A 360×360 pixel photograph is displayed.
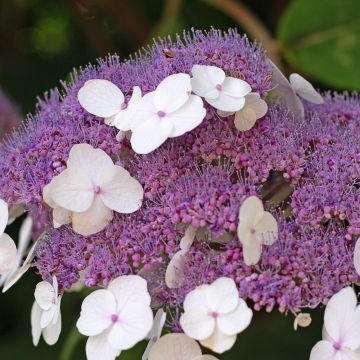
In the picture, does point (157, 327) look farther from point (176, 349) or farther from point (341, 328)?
point (341, 328)

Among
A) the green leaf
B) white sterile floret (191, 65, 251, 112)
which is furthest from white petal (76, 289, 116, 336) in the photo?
the green leaf

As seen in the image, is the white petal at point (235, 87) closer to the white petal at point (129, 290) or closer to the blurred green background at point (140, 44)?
the white petal at point (129, 290)

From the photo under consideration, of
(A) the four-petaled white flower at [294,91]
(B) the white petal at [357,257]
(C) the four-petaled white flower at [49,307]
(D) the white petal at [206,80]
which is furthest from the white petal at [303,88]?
(C) the four-petaled white flower at [49,307]

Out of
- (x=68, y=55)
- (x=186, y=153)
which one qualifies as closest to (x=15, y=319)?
(x=68, y=55)

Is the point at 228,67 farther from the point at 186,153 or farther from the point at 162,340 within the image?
the point at 162,340

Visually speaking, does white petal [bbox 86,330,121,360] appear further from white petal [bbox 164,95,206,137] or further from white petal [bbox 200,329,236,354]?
white petal [bbox 164,95,206,137]

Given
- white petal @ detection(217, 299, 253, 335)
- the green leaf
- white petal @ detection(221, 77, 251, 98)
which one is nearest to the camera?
white petal @ detection(217, 299, 253, 335)
